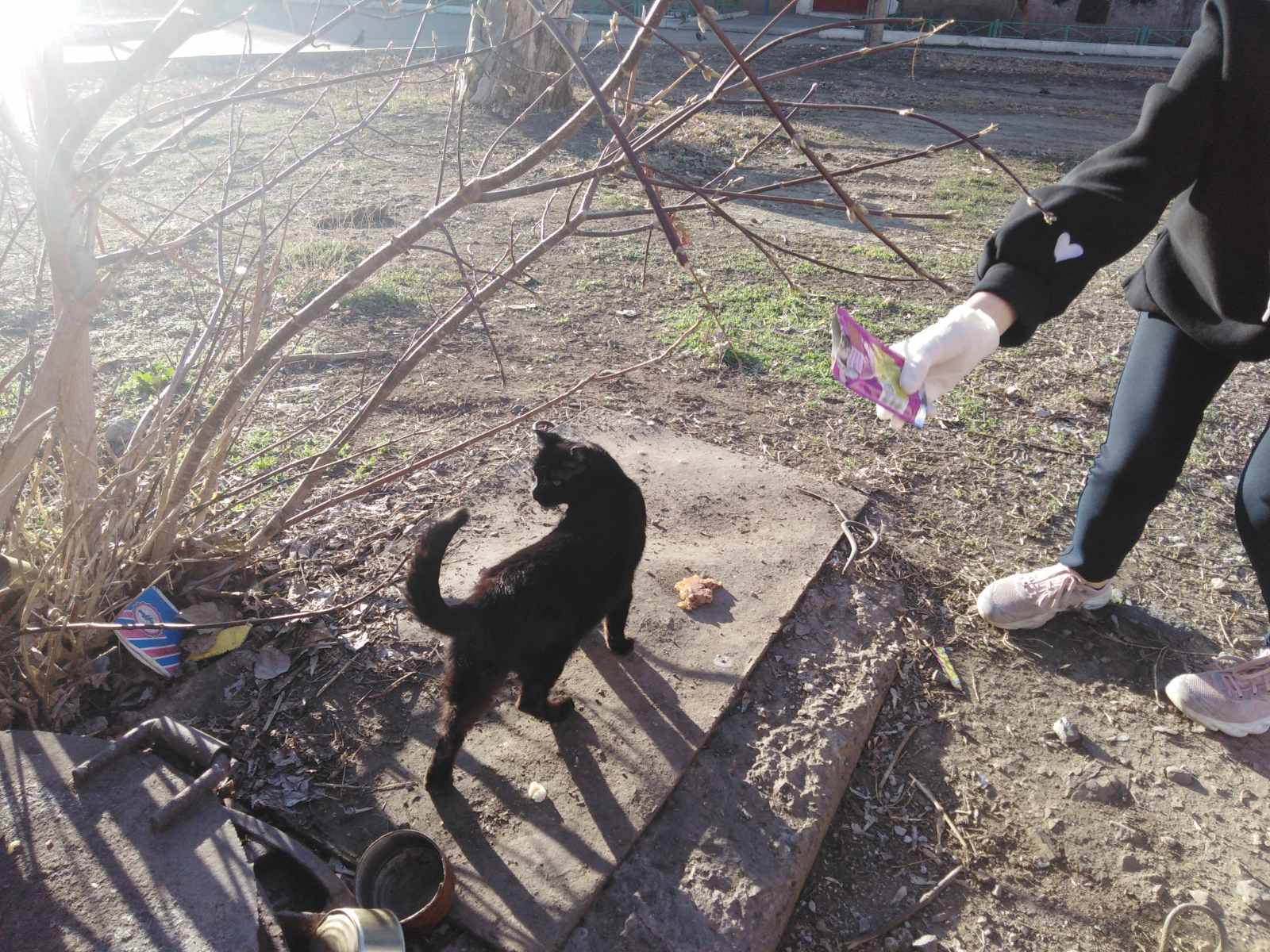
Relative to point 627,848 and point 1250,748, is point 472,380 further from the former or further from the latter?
point 1250,748

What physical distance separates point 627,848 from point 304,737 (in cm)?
97

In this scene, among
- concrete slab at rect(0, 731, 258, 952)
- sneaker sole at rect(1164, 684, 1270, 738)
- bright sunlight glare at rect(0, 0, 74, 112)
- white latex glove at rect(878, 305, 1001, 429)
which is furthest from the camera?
sneaker sole at rect(1164, 684, 1270, 738)

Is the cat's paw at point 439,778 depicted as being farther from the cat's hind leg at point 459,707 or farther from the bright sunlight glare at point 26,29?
the bright sunlight glare at point 26,29

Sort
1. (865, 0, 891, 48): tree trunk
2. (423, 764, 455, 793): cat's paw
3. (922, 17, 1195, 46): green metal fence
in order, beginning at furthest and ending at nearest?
(922, 17, 1195, 46): green metal fence, (865, 0, 891, 48): tree trunk, (423, 764, 455, 793): cat's paw

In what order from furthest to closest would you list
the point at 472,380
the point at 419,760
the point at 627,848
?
the point at 472,380 → the point at 419,760 → the point at 627,848

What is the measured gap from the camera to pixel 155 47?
1646 mm

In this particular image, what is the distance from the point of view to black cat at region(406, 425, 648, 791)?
6.86 ft

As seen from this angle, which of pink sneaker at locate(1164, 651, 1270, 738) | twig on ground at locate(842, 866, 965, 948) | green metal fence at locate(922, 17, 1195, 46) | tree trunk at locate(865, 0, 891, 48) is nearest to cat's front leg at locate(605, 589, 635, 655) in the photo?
twig on ground at locate(842, 866, 965, 948)

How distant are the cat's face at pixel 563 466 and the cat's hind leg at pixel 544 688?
467 millimetres

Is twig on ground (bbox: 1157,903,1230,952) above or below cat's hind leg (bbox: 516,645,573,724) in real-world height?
below

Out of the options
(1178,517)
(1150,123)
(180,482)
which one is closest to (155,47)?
(180,482)

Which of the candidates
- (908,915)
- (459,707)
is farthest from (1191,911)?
(459,707)

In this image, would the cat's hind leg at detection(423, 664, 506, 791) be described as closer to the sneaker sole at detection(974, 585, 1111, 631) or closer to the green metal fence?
the sneaker sole at detection(974, 585, 1111, 631)

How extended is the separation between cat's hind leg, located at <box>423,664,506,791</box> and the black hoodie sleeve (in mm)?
1579
